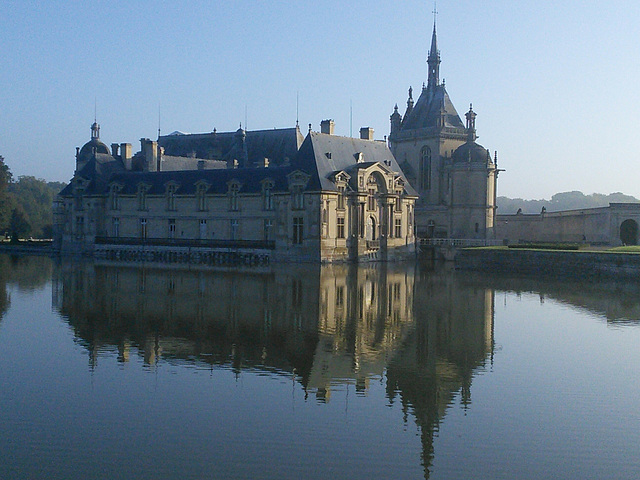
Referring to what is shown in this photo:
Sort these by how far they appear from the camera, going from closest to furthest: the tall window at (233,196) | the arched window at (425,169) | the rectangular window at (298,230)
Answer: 1. the rectangular window at (298,230)
2. the tall window at (233,196)
3. the arched window at (425,169)

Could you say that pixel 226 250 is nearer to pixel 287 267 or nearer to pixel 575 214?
pixel 287 267

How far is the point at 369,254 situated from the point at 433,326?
Result: 30805mm

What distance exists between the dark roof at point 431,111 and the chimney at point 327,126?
46.2 ft

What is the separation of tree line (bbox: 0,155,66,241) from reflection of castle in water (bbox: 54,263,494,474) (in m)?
45.8

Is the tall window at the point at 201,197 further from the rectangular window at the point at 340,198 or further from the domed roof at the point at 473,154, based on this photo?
the domed roof at the point at 473,154

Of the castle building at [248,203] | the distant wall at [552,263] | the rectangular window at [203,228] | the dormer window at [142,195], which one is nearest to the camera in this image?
the distant wall at [552,263]

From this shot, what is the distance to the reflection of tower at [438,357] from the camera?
45.2 ft

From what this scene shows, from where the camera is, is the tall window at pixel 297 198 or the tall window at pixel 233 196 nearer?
the tall window at pixel 297 198

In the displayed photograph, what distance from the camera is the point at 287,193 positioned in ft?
171

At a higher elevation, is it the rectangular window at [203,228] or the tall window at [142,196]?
the tall window at [142,196]

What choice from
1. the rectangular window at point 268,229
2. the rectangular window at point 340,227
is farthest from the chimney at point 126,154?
the rectangular window at point 340,227

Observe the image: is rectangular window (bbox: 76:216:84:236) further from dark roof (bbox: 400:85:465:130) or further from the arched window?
dark roof (bbox: 400:85:465:130)

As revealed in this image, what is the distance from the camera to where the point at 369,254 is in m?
53.3

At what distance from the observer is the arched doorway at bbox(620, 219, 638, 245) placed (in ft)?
172
